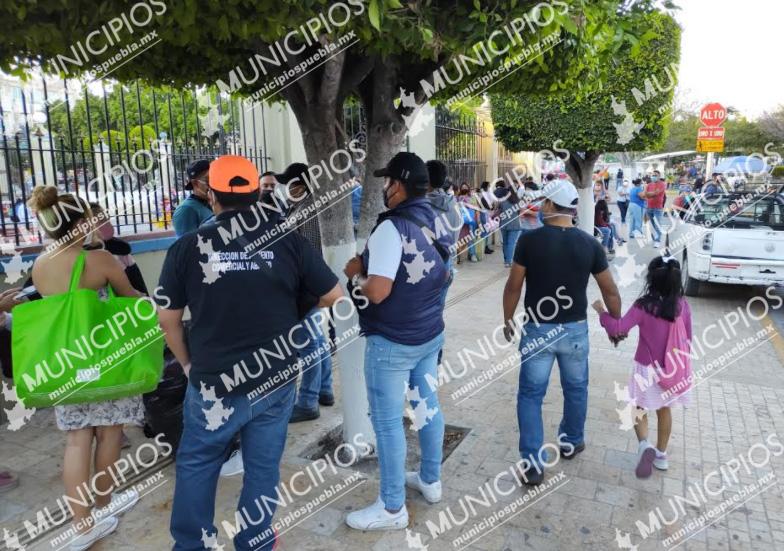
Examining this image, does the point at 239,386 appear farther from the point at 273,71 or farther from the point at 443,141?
the point at 443,141

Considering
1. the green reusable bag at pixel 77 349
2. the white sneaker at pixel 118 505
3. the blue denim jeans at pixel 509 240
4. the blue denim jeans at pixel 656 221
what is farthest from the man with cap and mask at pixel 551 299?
the blue denim jeans at pixel 656 221

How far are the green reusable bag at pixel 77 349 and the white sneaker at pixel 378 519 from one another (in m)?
1.26

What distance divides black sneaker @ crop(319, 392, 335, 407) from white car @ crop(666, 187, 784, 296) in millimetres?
5856

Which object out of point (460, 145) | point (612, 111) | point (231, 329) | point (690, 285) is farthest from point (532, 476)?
point (460, 145)

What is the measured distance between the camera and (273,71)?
11.2 ft

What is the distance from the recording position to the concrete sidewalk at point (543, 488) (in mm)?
2895

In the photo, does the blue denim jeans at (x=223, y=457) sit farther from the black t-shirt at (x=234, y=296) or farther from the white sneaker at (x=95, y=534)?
the white sneaker at (x=95, y=534)

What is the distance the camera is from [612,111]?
34.7 feet

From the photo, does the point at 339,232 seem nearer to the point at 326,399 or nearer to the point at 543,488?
the point at 326,399

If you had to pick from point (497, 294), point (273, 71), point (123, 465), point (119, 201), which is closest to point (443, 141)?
point (497, 294)

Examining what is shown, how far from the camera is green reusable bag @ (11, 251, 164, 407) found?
2.57m

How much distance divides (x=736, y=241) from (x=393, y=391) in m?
6.77

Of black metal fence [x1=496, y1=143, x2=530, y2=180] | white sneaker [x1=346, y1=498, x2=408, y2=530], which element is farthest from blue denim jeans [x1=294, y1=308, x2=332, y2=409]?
black metal fence [x1=496, y1=143, x2=530, y2=180]

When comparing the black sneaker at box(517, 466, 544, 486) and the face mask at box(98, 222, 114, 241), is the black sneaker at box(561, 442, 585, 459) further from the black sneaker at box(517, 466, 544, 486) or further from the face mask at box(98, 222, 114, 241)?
the face mask at box(98, 222, 114, 241)
